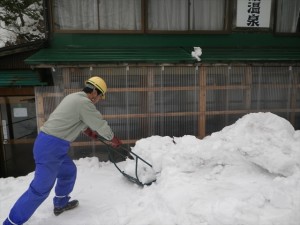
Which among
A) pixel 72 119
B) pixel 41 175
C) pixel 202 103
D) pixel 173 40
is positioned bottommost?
pixel 41 175

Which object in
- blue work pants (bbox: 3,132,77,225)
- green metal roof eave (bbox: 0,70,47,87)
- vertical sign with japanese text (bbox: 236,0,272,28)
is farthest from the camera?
vertical sign with japanese text (bbox: 236,0,272,28)

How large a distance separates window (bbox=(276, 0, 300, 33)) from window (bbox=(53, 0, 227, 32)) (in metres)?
1.70

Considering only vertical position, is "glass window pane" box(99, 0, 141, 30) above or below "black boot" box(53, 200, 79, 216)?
above

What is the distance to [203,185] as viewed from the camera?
4.68m

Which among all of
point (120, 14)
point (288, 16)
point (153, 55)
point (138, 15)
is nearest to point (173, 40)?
point (138, 15)

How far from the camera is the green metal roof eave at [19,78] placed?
704 cm

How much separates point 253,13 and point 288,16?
117 centimetres

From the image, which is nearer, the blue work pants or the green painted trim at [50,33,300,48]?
the blue work pants

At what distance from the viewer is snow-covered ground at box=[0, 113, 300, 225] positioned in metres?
3.86

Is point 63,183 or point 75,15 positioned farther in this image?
point 75,15

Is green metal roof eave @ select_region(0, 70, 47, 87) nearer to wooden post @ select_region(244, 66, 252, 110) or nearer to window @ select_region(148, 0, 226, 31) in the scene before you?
window @ select_region(148, 0, 226, 31)

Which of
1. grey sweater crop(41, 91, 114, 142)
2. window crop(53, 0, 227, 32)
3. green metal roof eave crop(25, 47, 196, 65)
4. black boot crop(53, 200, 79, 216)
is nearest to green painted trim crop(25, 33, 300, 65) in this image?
green metal roof eave crop(25, 47, 196, 65)

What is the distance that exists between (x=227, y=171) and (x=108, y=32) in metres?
4.99

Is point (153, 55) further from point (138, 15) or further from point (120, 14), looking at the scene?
point (120, 14)
